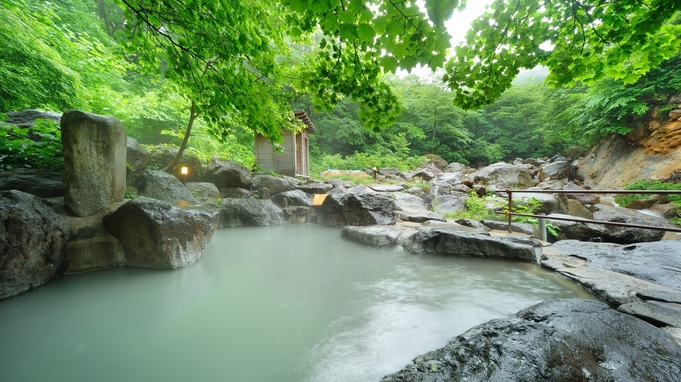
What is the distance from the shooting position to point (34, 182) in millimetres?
4137

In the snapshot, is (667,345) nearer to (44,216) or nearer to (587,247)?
(587,247)

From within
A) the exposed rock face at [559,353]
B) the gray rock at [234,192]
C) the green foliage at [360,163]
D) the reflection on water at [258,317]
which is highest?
the green foliage at [360,163]

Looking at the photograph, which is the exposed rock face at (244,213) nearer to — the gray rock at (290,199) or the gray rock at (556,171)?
the gray rock at (290,199)

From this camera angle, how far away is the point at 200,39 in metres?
2.79

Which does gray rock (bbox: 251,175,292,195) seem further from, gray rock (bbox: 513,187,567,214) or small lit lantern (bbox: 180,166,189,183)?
gray rock (bbox: 513,187,567,214)

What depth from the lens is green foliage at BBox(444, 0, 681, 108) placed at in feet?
9.00

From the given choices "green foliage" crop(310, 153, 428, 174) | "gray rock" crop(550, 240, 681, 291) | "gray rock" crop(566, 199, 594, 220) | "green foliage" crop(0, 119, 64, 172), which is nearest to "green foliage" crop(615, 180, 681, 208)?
"gray rock" crop(566, 199, 594, 220)

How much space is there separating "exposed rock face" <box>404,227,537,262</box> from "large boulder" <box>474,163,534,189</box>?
8.71m

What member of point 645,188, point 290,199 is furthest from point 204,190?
point 645,188

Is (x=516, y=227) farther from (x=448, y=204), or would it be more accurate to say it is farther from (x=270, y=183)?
(x=270, y=183)

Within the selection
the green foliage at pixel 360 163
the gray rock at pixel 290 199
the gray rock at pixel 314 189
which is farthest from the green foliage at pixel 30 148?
the green foliage at pixel 360 163

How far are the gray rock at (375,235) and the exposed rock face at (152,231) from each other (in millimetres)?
3460

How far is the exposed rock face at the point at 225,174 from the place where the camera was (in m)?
9.79

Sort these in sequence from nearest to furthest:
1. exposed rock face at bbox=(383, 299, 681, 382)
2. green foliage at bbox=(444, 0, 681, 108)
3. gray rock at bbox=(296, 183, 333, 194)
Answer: exposed rock face at bbox=(383, 299, 681, 382)
green foliage at bbox=(444, 0, 681, 108)
gray rock at bbox=(296, 183, 333, 194)
